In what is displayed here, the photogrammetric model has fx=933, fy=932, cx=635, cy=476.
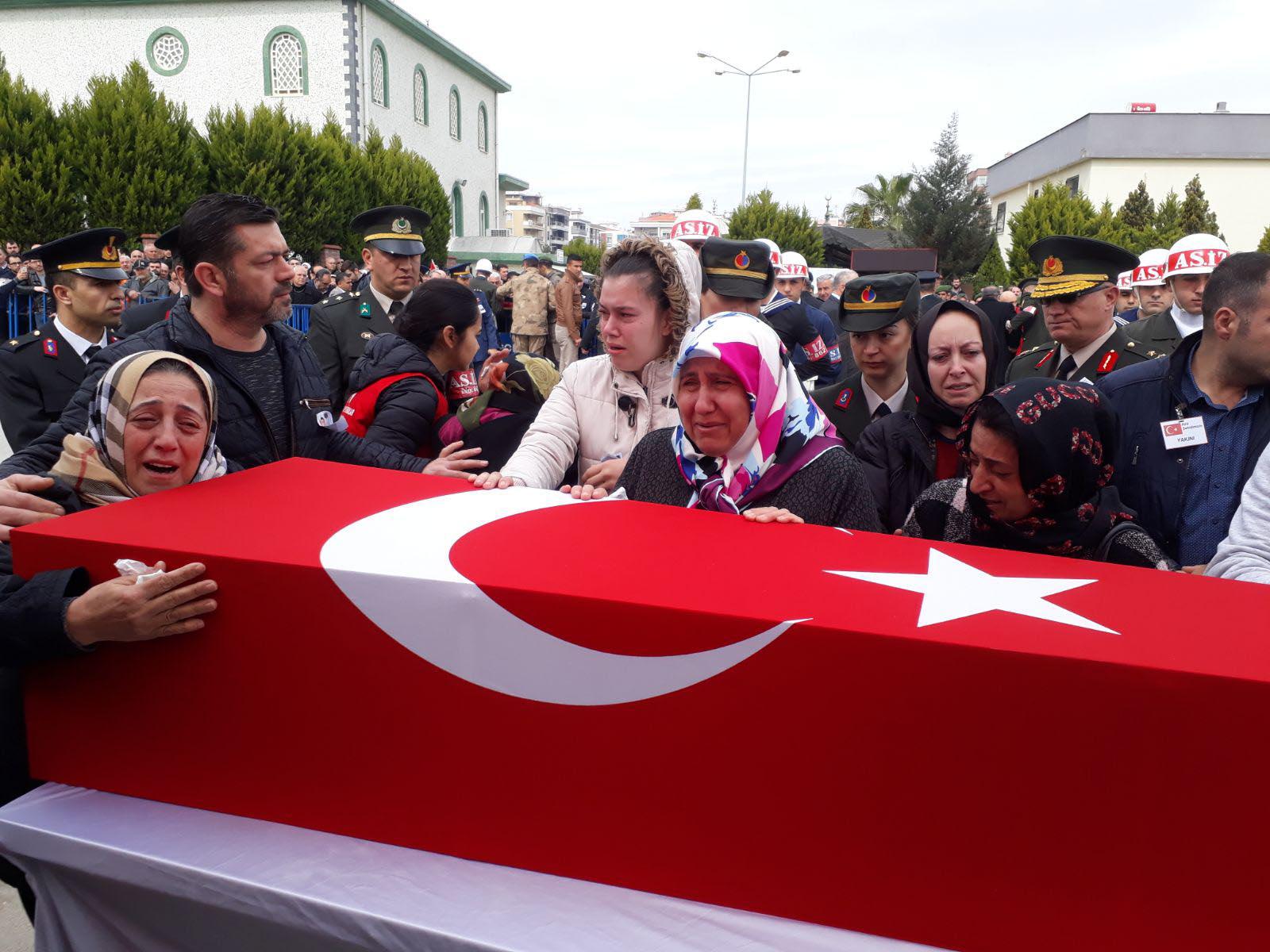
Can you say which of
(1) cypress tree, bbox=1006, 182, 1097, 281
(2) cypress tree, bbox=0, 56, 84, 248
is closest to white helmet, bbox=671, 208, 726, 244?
(2) cypress tree, bbox=0, 56, 84, 248

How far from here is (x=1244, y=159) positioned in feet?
119

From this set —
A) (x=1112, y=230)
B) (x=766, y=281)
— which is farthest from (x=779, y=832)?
(x=1112, y=230)

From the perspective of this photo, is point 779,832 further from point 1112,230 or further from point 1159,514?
point 1112,230

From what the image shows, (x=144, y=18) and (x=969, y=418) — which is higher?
(x=144, y=18)

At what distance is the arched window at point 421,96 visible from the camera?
37406 mm

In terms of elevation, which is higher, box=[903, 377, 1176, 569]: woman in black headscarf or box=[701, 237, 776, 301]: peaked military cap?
box=[701, 237, 776, 301]: peaked military cap

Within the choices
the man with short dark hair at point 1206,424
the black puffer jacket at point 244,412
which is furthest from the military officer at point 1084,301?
the black puffer jacket at point 244,412

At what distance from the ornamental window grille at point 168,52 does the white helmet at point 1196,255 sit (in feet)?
118

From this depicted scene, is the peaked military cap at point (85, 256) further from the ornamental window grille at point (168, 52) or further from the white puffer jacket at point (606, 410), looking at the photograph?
the ornamental window grille at point (168, 52)

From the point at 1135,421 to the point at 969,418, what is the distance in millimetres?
831

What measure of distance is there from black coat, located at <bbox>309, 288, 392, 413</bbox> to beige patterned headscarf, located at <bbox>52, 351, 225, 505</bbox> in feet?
9.69

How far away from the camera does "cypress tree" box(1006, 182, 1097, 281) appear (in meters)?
23.4

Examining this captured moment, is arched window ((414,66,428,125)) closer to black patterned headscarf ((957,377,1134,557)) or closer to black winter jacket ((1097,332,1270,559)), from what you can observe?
black winter jacket ((1097,332,1270,559))

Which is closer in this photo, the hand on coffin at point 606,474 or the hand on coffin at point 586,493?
the hand on coffin at point 586,493
